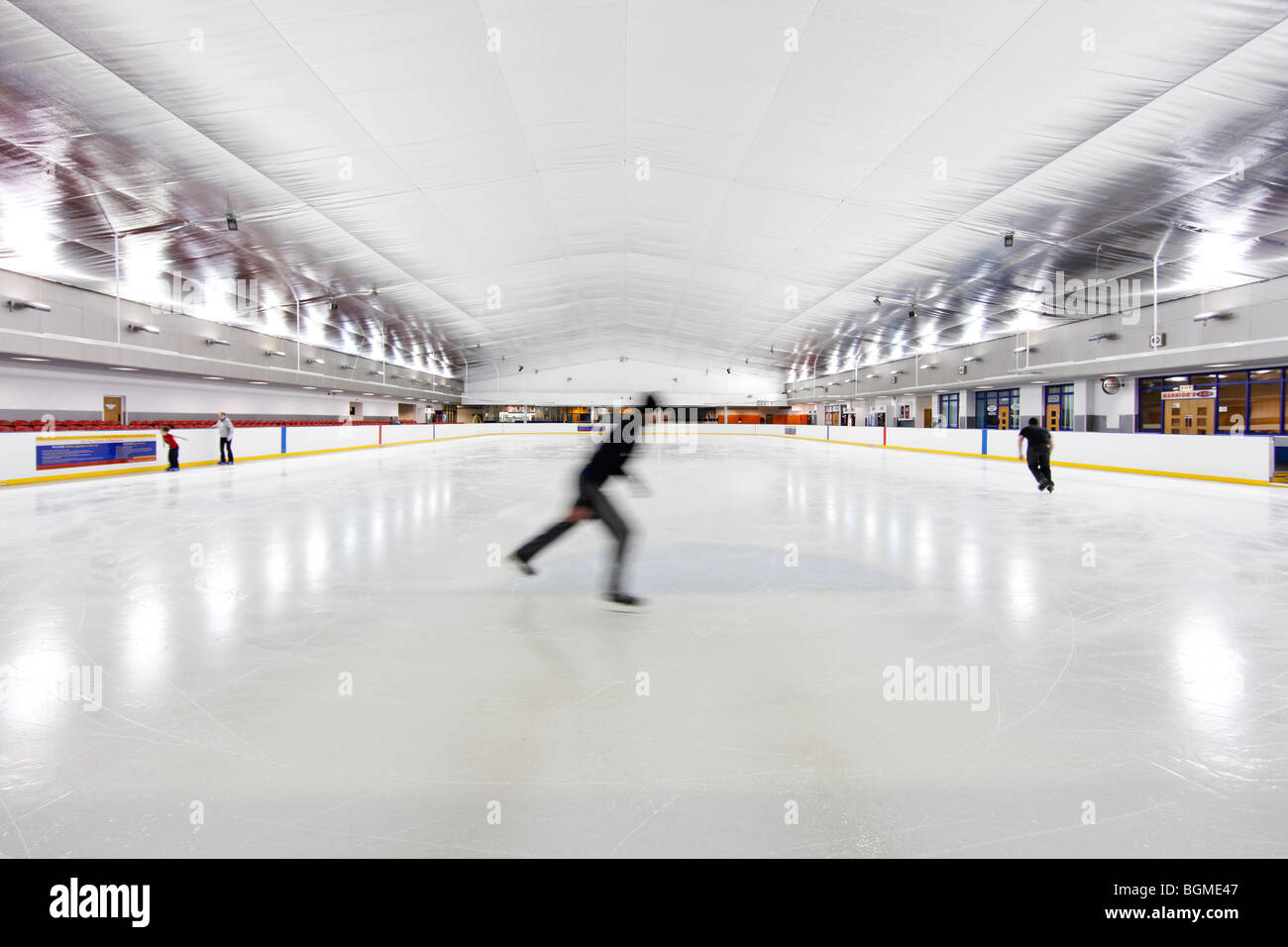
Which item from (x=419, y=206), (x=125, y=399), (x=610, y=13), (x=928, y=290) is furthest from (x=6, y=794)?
(x=125, y=399)

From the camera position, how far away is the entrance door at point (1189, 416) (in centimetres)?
1623

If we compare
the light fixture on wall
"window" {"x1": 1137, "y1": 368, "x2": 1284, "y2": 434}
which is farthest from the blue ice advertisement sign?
"window" {"x1": 1137, "y1": 368, "x2": 1284, "y2": 434}

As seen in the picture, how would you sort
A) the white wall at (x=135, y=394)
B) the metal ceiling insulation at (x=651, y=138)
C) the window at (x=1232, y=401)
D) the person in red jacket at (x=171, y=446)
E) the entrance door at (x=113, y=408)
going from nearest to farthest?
the metal ceiling insulation at (x=651, y=138)
the person in red jacket at (x=171, y=446)
the white wall at (x=135, y=394)
the window at (x=1232, y=401)
the entrance door at (x=113, y=408)

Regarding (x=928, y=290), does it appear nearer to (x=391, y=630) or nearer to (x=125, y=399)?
(x=391, y=630)

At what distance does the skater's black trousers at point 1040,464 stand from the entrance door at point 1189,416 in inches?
435

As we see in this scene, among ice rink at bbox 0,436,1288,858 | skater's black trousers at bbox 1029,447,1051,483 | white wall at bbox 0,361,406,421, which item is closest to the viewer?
ice rink at bbox 0,436,1288,858

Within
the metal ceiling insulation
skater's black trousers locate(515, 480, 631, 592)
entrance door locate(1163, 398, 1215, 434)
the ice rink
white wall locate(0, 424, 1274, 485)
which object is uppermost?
the metal ceiling insulation

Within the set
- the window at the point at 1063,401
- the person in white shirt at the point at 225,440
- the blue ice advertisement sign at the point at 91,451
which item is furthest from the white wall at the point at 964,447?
the window at the point at 1063,401

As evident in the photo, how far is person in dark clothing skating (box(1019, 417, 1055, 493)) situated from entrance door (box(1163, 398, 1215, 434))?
36.1 feet

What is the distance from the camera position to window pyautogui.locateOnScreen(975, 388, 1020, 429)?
2139 cm

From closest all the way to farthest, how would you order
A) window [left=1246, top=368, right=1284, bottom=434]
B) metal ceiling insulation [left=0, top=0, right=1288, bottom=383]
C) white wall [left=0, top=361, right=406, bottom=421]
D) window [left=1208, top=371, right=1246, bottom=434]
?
metal ceiling insulation [left=0, top=0, right=1288, bottom=383]
white wall [left=0, top=361, right=406, bottom=421]
window [left=1246, top=368, right=1284, bottom=434]
window [left=1208, top=371, right=1246, bottom=434]

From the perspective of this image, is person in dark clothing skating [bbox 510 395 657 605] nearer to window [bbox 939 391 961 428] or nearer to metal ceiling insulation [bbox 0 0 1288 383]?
metal ceiling insulation [bbox 0 0 1288 383]

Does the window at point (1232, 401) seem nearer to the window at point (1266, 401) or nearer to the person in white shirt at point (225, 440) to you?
the window at point (1266, 401)

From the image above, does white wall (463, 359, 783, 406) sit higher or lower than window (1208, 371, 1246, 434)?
higher
